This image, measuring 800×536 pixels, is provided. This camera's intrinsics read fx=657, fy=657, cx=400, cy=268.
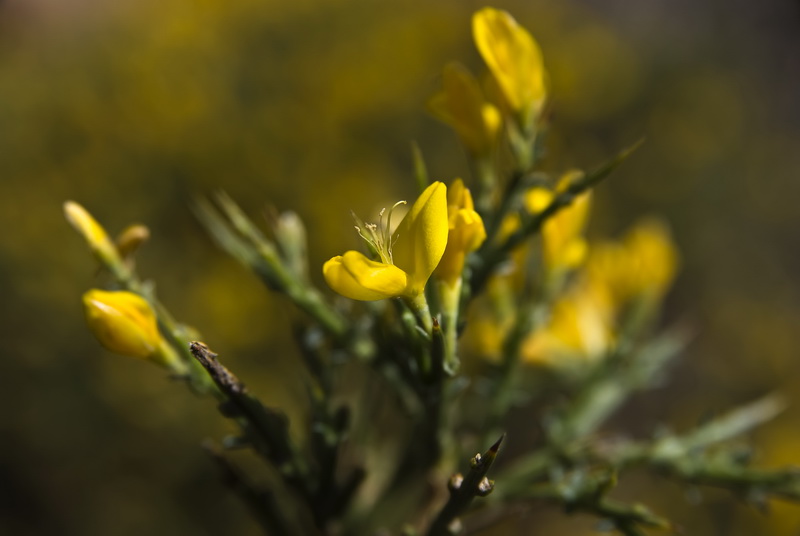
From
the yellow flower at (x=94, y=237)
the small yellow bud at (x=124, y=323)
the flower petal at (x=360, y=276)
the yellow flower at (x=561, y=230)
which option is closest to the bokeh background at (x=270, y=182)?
the yellow flower at (x=561, y=230)

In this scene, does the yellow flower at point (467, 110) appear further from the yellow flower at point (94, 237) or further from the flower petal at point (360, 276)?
the yellow flower at point (94, 237)

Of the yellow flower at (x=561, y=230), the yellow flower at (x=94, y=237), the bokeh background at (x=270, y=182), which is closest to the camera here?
the yellow flower at (x=94, y=237)

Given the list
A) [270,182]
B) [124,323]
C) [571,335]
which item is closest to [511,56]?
[124,323]

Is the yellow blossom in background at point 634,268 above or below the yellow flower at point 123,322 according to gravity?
above

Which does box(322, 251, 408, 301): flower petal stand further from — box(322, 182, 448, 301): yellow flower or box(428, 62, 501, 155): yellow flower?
box(428, 62, 501, 155): yellow flower

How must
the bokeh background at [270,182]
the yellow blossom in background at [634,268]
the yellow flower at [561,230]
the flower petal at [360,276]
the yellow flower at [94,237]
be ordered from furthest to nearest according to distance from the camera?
the bokeh background at [270,182] < the yellow blossom in background at [634,268] < the yellow flower at [561,230] < the yellow flower at [94,237] < the flower petal at [360,276]

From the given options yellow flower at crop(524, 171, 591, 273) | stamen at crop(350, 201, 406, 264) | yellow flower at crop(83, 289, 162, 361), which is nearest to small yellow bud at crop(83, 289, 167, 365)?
yellow flower at crop(83, 289, 162, 361)

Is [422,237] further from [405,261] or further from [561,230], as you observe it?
[561,230]
